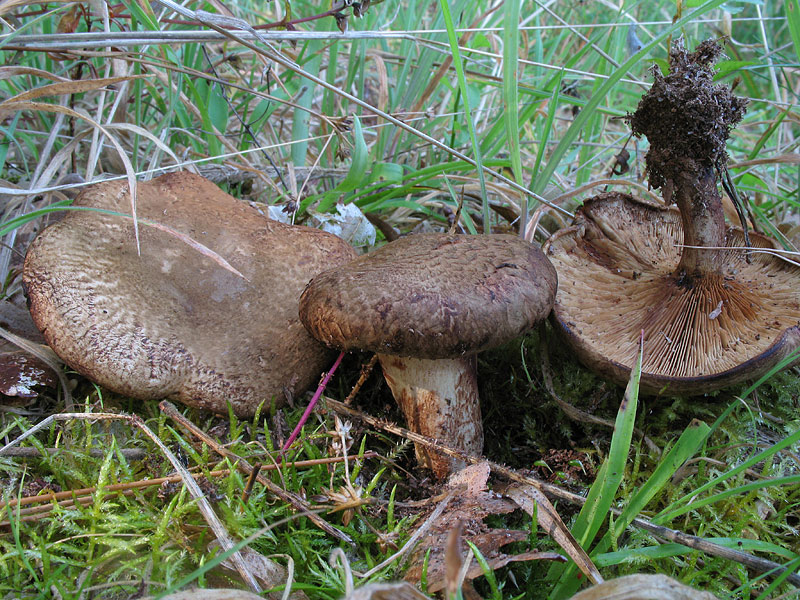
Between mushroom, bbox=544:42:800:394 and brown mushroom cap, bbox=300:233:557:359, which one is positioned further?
mushroom, bbox=544:42:800:394

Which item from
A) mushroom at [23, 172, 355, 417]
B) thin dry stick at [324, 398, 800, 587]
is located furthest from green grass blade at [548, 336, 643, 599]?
mushroom at [23, 172, 355, 417]

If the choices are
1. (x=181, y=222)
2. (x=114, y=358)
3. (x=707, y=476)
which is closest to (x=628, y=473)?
(x=707, y=476)

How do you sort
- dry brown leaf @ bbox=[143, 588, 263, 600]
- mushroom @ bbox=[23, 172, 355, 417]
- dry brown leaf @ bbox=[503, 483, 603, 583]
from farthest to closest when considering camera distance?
mushroom @ bbox=[23, 172, 355, 417]
dry brown leaf @ bbox=[503, 483, 603, 583]
dry brown leaf @ bbox=[143, 588, 263, 600]

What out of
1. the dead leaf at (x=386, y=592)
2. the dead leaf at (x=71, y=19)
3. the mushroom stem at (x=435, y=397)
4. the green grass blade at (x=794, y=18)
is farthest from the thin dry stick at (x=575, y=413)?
the dead leaf at (x=71, y=19)

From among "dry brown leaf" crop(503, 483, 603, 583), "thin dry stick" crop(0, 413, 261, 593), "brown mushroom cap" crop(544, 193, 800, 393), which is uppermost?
"brown mushroom cap" crop(544, 193, 800, 393)

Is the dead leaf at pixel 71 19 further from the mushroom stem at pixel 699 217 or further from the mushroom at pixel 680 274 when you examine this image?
the mushroom stem at pixel 699 217

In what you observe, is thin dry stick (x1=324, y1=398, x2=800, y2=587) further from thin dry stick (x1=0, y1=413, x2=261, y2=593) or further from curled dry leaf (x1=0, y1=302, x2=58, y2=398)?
curled dry leaf (x1=0, y1=302, x2=58, y2=398)

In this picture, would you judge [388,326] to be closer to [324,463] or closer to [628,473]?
[324,463]
